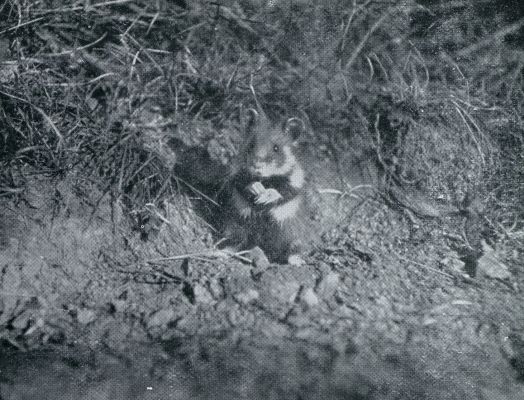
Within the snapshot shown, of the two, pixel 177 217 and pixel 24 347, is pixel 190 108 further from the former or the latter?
pixel 24 347

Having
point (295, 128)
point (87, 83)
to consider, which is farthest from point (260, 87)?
point (87, 83)

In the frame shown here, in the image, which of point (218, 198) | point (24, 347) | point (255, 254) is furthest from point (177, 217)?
point (24, 347)

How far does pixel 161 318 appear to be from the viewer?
1.77 metres

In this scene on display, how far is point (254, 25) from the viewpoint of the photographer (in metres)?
2.49

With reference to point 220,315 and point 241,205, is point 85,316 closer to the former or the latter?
point 220,315

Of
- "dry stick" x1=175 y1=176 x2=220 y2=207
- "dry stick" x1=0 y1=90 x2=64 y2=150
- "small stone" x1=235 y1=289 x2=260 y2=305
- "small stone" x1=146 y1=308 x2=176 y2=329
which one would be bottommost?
"small stone" x1=146 y1=308 x2=176 y2=329

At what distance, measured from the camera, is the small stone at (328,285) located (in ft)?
6.57

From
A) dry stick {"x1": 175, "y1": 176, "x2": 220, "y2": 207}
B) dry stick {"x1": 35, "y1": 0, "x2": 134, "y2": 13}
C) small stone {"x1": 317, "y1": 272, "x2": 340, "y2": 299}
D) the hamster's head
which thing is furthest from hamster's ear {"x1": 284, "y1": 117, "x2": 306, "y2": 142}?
dry stick {"x1": 35, "y1": 0, "x2": 134, "y2": 13}

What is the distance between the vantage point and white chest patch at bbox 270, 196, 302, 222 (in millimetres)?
2383

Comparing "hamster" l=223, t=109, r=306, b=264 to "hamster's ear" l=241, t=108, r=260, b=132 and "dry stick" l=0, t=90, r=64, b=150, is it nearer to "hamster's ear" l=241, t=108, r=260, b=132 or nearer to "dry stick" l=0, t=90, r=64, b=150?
"hamster's ear" l=241, t=108, r=260, b=132

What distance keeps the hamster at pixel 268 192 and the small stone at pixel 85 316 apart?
2.65ft

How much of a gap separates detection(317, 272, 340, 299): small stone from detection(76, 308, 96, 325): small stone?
3.27 ft

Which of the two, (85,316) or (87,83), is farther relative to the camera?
(87,83)

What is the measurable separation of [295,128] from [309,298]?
1.04 m
